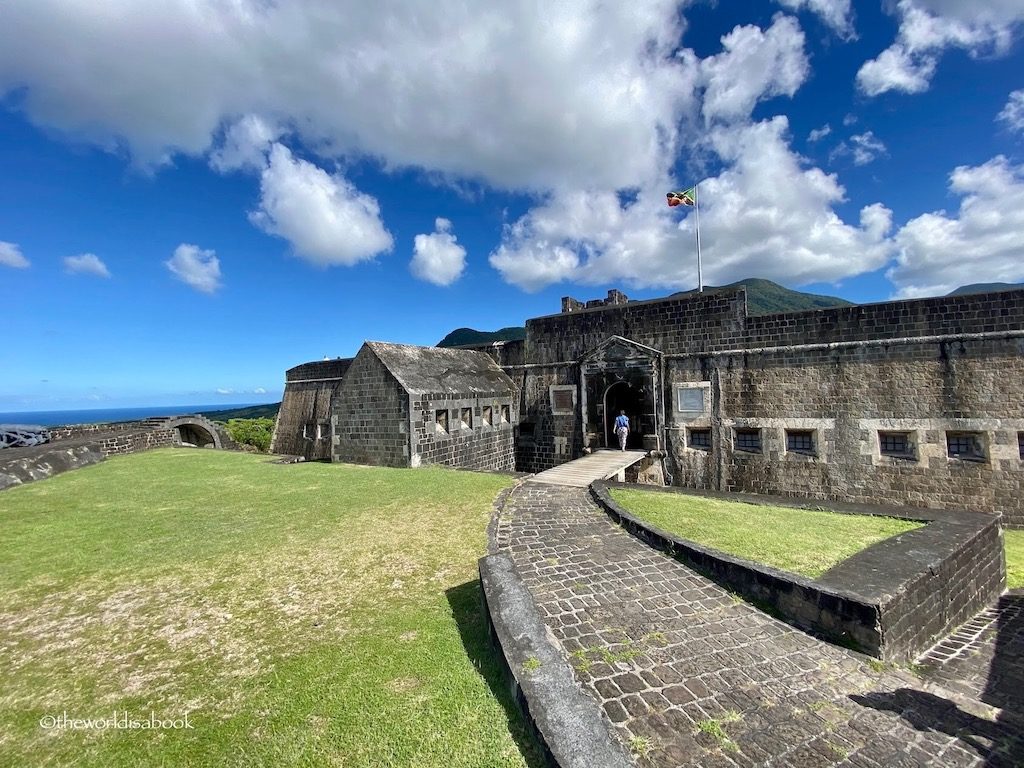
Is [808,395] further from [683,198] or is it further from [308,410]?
[308,410]

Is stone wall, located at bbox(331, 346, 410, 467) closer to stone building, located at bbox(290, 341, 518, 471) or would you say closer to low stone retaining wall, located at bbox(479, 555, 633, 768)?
stone building, located at bbox(290, 341, 518, 471)

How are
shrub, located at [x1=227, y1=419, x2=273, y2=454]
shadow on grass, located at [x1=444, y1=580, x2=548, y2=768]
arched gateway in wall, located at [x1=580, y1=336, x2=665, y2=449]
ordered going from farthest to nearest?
shrub, located at [x1=227, y1=419, x2=273, y2=454] → arched gateway in wall, located at [x1=580, y1=336, x2=665, y2=449] → shadow on grass, located at [x1=444, y1=580, x2=548, y2=768]

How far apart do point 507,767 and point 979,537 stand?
309 inches

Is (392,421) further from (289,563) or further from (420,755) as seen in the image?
(420,755)

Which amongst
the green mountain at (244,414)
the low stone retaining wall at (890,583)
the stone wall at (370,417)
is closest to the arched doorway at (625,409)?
the stone wall at (370,417)

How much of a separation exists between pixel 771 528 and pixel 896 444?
906 cm

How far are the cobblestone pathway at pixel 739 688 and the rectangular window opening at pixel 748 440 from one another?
9220 millimetres

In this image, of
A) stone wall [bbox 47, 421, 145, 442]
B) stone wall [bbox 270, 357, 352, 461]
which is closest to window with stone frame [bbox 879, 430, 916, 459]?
stone wall [bbox 270, 357, 352, 461]

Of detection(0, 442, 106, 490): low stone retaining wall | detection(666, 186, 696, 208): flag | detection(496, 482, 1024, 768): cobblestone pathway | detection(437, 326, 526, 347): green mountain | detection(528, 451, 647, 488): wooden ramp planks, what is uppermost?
detection(437, 326, 526, 347): green mountain

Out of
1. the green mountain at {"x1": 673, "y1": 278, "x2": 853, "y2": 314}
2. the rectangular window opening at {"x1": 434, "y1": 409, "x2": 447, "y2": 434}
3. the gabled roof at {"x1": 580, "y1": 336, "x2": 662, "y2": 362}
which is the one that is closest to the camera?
the rectangular window opening at {"x1": 434, "y1": 409, "x2": 447, "y2": 434}

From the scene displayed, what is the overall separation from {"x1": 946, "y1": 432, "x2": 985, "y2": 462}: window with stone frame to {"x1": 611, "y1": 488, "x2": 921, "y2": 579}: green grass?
7194mm

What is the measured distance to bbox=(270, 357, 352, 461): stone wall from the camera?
2366cm

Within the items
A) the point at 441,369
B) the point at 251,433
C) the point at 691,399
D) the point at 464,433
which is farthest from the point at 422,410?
the point at 251,433

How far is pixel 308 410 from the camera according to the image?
24625mm
